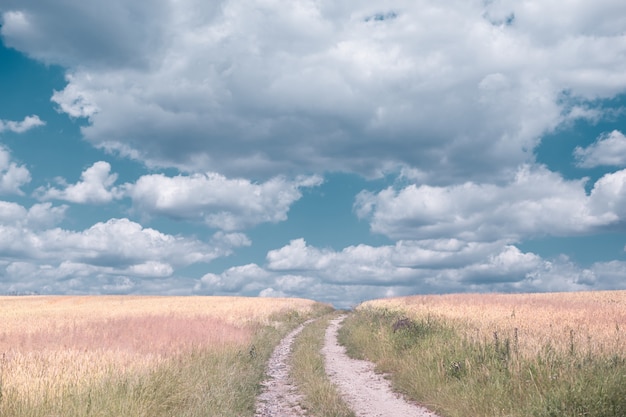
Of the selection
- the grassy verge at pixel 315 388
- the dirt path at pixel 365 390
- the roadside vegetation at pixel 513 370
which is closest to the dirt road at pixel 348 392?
the dirt path at pixel 365 390

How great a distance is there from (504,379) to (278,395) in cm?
680

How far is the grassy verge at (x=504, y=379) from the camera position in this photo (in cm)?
1091

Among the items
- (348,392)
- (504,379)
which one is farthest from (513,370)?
(348,392)

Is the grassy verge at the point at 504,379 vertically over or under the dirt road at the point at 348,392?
over

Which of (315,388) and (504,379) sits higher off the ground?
(504,379)

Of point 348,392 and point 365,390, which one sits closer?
point 348,392

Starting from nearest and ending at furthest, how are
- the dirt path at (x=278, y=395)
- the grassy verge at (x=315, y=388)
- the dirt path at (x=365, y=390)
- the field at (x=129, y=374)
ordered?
the field at (x=129, y=374) < the grassy verge at (x=315, y=388) < the dirt path at (x=278, y=395) < the dirt path at (x=365, y=390)

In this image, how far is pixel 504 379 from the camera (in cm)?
1330

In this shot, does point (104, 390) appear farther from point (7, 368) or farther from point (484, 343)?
point (484, 343)

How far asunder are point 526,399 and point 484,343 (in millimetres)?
4838

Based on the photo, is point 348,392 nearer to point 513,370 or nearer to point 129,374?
point 513,370

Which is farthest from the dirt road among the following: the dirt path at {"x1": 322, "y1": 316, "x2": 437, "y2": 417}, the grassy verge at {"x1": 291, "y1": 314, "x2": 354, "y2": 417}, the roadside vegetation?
the roadside vegetation

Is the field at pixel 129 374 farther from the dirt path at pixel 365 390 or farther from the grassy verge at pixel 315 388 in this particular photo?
the dirt path at pixel 365 390

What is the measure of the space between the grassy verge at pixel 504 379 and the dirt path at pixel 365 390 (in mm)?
500
